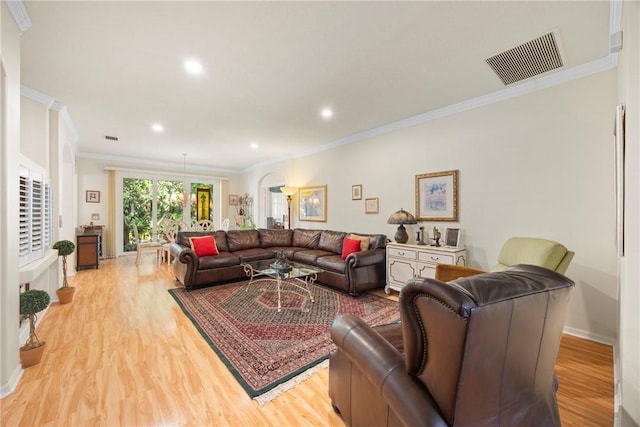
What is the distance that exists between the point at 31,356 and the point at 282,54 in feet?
10.7

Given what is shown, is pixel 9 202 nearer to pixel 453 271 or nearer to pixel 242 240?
pixel 242 240

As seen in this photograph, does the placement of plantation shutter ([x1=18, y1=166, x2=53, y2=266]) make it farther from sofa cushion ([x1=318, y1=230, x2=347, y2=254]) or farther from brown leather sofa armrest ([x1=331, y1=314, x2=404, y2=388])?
sofa cushion ([x1=318, y1=230, x2=347, y2=254])

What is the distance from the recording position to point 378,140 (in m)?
4.68

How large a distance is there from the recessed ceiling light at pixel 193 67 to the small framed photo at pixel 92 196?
6.10 meters

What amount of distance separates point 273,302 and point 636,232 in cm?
329

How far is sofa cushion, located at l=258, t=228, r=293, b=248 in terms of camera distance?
5.77 m

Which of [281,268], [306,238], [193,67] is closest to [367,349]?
[281,268]

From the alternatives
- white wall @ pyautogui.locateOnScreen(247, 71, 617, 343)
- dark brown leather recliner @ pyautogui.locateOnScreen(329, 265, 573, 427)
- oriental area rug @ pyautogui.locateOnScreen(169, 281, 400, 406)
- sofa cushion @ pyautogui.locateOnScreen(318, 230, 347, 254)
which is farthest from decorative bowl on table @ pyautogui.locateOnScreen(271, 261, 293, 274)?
dark brown leather recliner @ pyautogui.locateOnScreen(329, 265, 573, 427)

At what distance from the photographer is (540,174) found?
2.94m

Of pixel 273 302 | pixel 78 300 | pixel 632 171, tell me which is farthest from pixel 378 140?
pixel 78 300

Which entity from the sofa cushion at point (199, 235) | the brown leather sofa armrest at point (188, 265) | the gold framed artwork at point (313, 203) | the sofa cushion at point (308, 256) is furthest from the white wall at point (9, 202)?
the gold framed artwork at point (313, 203)

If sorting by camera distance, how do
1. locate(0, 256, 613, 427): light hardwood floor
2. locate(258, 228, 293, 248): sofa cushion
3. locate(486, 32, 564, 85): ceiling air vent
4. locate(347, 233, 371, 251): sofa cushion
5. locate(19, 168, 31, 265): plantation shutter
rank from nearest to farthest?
locate(0, 256, 613, 427): light hardwood floor < locate(486, 32, 564, 85): ceiling air vent < locate(19, 168, 31, 265): plantation shutter < locate(347, 233, 371, 251): sofa cushion < locate(258, 228, 293, 248): sofa cushion

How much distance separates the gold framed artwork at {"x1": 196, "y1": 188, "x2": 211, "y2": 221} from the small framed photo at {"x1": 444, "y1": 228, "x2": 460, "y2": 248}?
7631mm

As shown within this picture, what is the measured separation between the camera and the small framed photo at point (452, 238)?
138 inches
